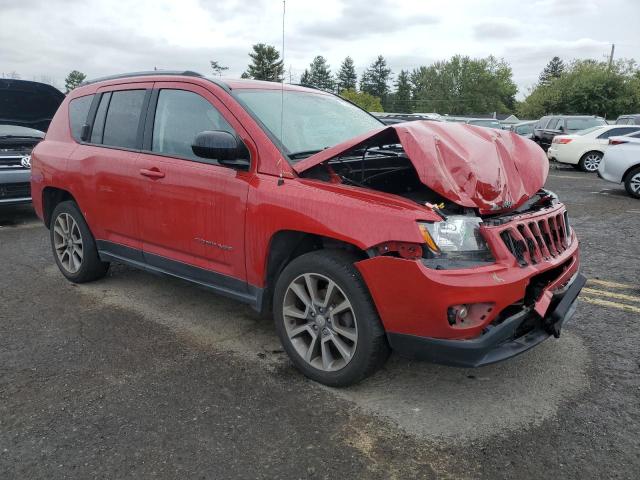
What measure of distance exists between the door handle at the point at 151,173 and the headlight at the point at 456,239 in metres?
2.07

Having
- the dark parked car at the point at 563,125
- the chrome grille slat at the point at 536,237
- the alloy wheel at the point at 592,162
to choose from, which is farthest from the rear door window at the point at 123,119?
the dark parked car at the point at 563,125

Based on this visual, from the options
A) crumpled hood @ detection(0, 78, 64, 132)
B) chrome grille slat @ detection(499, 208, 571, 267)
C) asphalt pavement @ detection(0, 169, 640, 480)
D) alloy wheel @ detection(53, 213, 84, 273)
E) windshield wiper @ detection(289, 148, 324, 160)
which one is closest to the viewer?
asphalt pavement @ detection(0, 169, 640, 480)

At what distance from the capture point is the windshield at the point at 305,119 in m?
3.55

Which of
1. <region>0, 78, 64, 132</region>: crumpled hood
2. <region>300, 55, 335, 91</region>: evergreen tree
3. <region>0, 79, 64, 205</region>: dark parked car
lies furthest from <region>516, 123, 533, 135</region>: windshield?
<region>300, 55, 335, 91</region>: evergreen tree

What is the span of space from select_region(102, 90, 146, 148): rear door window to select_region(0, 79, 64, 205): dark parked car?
388 centimetres

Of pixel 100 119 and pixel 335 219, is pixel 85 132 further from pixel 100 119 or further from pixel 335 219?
pixel 335 219

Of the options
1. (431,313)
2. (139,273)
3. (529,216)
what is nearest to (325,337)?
(431,313)

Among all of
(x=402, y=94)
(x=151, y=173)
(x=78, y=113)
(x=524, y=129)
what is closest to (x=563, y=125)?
(x=524, y=129)

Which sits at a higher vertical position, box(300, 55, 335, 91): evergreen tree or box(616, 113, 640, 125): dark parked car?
box(300, 55, 335, 91): evergreen tree

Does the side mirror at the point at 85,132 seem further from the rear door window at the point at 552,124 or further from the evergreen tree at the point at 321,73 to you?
the evergreen tree at the point at 321,73

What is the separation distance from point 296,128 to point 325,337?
1.47 metres

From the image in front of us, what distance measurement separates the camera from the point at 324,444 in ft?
8.56

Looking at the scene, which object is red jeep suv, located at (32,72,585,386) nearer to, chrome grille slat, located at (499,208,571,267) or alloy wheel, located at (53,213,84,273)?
chrome grille slat, located at (499,208,571,267)

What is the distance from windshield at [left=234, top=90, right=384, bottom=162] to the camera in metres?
3.55
